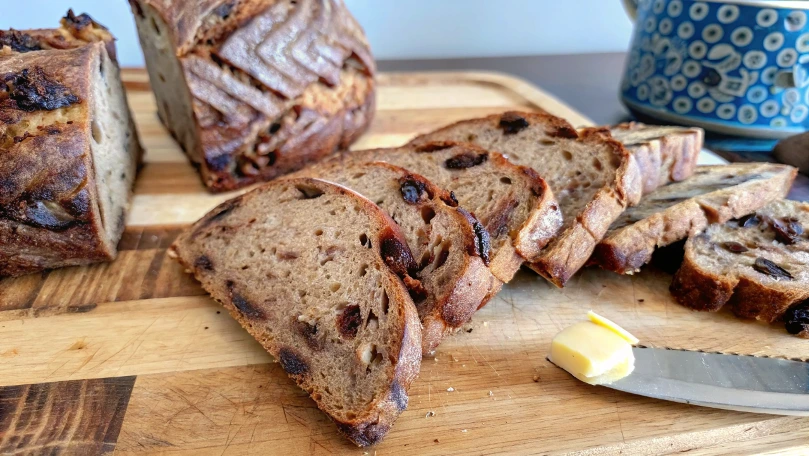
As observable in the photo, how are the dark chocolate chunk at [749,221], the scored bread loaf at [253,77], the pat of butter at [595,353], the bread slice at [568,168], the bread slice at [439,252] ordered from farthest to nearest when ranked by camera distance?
1. the scored bread loaf at [253,77]
2. the dark chocolate chunk at [749,221]
3. the bread slice at [568,168]
4. the bread slice at [439,252]
5. the pat of butter at [595,353]

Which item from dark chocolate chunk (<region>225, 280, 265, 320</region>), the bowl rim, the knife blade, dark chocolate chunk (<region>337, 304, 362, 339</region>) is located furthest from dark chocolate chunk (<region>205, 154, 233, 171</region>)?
the bowl rim

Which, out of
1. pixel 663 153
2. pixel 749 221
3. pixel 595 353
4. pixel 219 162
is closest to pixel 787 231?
pixel 749 221

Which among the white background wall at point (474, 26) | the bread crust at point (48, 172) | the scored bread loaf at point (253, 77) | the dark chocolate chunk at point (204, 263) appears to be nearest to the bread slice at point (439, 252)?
the dark chocolate chunk at point (204, 263)

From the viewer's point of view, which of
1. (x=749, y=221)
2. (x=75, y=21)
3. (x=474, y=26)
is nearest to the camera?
(x=749, y=221)

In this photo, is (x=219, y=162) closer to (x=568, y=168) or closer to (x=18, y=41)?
(x=18, y=41)

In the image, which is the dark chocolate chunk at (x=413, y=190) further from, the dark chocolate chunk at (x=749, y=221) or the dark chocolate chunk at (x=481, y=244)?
the dark chocolate chunk at (x=749, y=221)

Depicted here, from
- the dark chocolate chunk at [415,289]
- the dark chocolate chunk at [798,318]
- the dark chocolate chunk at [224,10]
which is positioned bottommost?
the dark chocolate chunk at [798,318]
